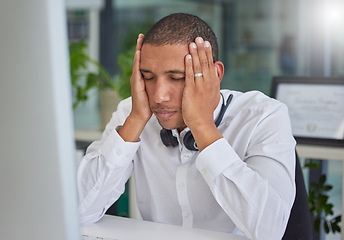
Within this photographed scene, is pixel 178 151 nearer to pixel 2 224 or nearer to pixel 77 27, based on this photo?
pixel 2 224

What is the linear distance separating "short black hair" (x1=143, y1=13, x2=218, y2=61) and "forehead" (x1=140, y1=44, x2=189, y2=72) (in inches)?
0.6

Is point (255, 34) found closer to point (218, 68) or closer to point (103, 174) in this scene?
point (218, 68)

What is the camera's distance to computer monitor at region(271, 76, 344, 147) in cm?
210

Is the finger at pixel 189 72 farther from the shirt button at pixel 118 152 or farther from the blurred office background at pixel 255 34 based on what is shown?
the blurred office background at pixel 255 34

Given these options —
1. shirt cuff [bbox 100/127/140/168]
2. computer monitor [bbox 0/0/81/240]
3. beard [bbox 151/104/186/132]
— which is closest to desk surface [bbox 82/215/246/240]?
shirt cuff [bbox 100/127/140/168]

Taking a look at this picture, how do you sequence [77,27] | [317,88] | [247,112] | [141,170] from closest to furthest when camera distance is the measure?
[247,112] < [141,170] < [317,88] < [77,27]

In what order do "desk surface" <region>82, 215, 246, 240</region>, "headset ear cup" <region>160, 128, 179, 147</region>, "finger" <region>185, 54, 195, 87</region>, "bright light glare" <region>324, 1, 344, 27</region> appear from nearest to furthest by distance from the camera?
"desk surface" <region>82, 215, 246, 240</region> → "finger" <region>185, 54, 195, 87</region> → "headset ear cup" <region>160, 128, 179, 147</region> → "bright light glare" <region>324, 1, 344, 27</region>

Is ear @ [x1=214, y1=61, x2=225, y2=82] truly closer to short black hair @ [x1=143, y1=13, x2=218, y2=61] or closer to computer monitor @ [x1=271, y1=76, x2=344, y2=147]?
short black hair @ [x1=143, y1=13, x2=218, y2=61]

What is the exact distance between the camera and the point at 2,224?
49 centimetres

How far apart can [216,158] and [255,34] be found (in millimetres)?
2464

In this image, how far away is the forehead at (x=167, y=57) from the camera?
124cm

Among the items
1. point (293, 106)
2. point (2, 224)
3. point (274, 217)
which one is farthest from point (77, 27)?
point (2, 224)

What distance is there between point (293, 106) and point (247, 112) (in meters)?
0.90

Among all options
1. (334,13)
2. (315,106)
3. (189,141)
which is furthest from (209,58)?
(334,13)
